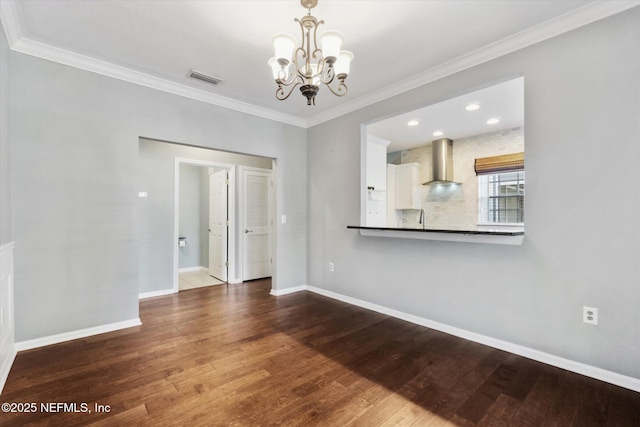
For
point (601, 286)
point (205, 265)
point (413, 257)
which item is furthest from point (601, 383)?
point (205, 265)

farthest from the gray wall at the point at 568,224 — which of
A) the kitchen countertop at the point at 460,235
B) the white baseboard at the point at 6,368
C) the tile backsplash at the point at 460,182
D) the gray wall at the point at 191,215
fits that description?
the gray wall at the point at 191,215

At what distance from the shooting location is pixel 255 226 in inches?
213

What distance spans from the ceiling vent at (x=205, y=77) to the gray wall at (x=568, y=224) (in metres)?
2.40

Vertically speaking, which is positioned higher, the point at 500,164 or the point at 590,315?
the point at 500,164

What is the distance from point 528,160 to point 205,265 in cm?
624

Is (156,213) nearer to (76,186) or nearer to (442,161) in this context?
(76,186)

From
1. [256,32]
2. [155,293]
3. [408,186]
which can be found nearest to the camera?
[256,32]

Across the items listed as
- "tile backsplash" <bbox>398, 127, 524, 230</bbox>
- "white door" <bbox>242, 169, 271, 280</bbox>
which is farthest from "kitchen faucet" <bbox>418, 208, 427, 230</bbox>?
"white door" <bbox>242, 169, 271, 280</bbox>

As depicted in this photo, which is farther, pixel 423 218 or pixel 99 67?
pixel 423 218

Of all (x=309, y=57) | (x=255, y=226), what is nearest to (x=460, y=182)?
(x=255, y=226)

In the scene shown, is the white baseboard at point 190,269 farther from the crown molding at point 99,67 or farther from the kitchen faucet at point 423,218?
the kitchen faucet at point 423,218

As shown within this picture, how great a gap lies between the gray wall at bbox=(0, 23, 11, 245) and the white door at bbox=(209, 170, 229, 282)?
3048mm

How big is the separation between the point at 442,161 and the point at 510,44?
10.5ft

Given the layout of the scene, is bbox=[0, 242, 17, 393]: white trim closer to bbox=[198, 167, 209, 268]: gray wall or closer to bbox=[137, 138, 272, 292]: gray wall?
bbox=[137, 138, 272, 292]: gray wall
